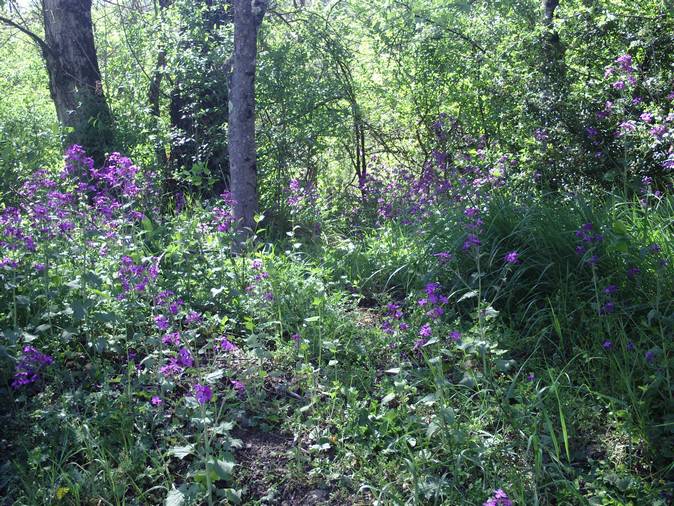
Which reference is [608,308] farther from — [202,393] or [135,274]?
[135,274]

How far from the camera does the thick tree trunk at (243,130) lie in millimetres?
5285

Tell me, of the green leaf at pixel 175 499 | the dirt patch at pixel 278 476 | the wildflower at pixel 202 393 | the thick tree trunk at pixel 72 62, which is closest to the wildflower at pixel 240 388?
the dirt patch at pixel 278 476

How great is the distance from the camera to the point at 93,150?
706cm

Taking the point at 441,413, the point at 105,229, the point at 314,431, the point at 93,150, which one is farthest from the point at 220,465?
the point at 93,150

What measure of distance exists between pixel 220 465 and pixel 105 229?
252cm

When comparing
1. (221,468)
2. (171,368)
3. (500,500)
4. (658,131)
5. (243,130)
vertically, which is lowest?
(500,500)

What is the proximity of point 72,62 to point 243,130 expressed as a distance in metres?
3.12

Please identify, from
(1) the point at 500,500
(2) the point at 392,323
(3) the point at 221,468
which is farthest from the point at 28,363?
(1) the point at 500,500

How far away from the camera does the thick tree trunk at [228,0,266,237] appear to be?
529 cm

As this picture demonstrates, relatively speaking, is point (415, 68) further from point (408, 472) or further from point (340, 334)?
point (408, 472)

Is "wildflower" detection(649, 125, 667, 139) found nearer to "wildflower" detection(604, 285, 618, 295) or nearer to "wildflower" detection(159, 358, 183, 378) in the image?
"wildflower" detection(604, 285, 618, 295)

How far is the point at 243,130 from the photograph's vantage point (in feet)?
17.7

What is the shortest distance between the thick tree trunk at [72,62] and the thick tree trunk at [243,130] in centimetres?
236

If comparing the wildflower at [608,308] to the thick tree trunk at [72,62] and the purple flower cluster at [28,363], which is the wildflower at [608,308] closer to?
the purple flower cluster at [28,363]
